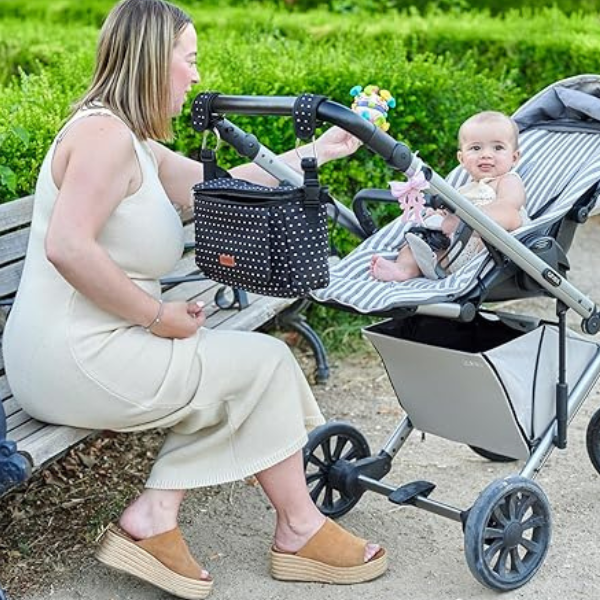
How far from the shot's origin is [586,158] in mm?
4418

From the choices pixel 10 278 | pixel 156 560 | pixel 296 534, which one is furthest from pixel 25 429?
pixel 296 534

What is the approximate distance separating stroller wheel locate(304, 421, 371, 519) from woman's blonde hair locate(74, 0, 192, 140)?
116 centimetres

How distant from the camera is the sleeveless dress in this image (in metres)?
3.74

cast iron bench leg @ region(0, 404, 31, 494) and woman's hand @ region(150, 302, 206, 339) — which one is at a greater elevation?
woman's hand @ region(150, 302, 206, 339)

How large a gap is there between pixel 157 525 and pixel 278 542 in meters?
0.38

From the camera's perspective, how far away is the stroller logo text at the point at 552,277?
394 centimetres

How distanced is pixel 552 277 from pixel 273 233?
2.75 feet

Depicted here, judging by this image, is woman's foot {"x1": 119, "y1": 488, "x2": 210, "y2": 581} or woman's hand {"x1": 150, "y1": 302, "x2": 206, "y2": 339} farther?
woman's foot {"x1": 119, "y1": 488, "x2": 210, "y2": 581}

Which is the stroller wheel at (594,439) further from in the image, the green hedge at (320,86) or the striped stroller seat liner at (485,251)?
the green hedge at (320,86)

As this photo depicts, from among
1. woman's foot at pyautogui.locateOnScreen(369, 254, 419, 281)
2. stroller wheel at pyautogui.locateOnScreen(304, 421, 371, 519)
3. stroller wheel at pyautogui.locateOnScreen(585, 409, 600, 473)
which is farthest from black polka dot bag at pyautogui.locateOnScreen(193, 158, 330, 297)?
stroller wheel at pyautogui.locateOnScreen(585, 409, 600, 473)

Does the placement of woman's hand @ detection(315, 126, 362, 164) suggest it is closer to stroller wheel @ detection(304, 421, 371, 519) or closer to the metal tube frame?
stroller wheel @ detection(304, 421, 371, 519)

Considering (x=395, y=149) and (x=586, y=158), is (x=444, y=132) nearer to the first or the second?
(x=586, y=158)

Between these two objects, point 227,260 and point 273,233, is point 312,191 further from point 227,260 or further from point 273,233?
point 227,260

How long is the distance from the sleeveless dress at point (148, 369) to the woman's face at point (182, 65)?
17 cm
